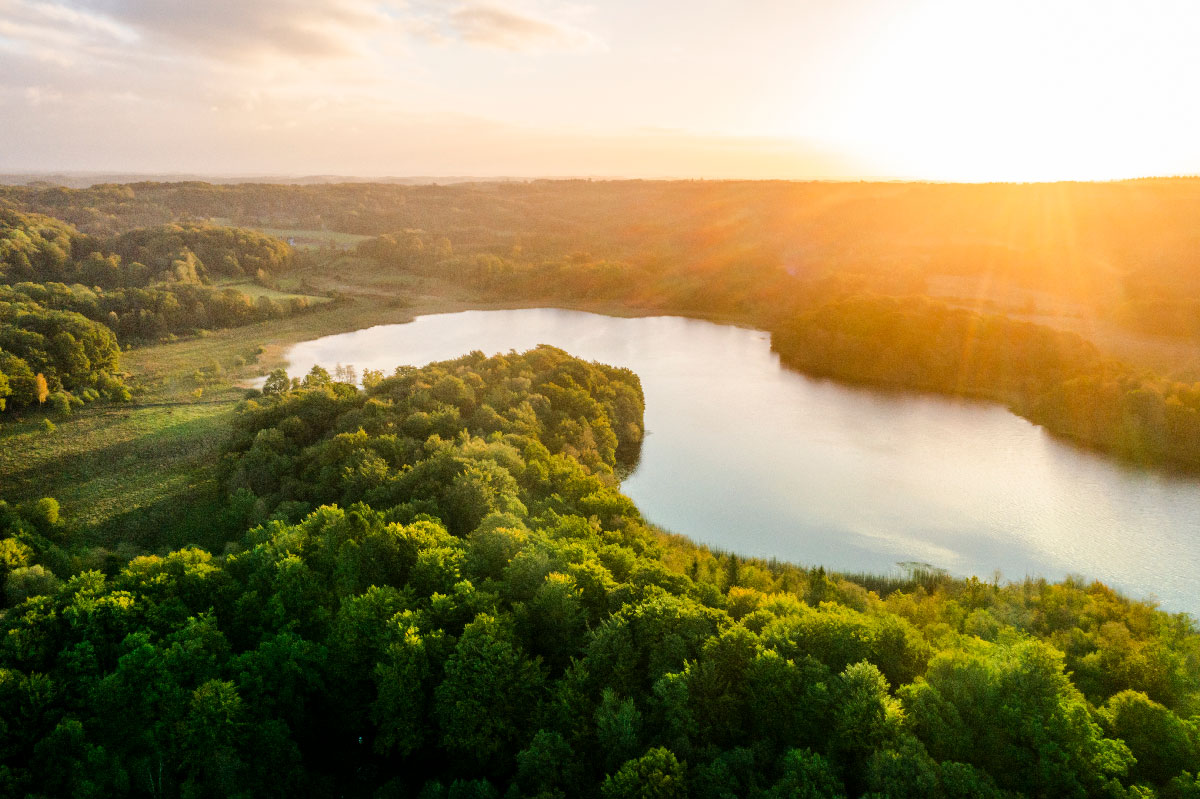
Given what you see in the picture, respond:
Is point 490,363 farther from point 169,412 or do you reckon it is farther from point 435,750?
point 435,750

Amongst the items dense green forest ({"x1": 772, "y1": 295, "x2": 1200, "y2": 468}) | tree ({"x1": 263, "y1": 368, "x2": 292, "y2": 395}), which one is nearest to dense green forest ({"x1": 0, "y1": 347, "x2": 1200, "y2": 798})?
tree ({"x1": 263, "y1": 368, "x2": 292, "y2": 395})

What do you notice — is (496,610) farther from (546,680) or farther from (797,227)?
(797,227)

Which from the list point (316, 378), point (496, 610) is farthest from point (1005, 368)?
point (316, 378)

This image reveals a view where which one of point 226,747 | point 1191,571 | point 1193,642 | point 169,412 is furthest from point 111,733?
point 1191,571

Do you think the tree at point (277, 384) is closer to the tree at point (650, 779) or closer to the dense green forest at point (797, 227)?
the tree at point (650, 779)

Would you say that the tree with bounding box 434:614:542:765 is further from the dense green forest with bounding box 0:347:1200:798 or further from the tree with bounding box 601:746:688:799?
the tree with bounding box 601:746:688:799

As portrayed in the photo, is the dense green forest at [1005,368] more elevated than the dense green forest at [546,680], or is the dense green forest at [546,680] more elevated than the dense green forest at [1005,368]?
the dense green forest at [1005,368]

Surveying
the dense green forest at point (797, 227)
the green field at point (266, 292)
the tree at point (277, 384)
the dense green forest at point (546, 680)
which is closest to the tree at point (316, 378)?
the tree at point (277, 384)
